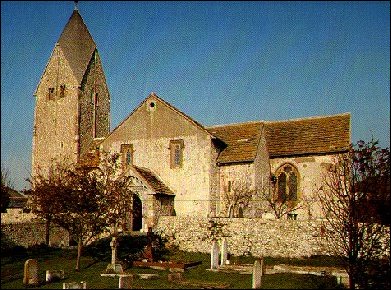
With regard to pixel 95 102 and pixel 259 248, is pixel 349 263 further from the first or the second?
pixel 95 102

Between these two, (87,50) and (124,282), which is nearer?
(124,282)

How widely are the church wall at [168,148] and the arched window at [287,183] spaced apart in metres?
5.98

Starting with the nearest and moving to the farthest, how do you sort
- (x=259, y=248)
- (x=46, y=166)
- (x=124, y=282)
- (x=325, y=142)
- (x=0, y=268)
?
(x=124, y=282), (x=0, y=268), (x=259, y=248), (x=325, y=142), (x=46, y=166)

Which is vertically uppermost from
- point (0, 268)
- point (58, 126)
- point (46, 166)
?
point (58, 126)

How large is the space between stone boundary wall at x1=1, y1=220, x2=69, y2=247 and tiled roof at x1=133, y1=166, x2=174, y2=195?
694 cm

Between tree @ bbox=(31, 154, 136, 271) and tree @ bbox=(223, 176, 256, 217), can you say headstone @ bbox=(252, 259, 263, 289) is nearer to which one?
tree @ bbox=(31, 154, 136, 271)

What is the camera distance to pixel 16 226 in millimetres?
31453

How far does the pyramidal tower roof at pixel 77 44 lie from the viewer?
2024 inches

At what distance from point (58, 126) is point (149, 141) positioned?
1613 centimetres

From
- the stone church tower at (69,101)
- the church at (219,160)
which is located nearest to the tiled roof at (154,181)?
the church at (219,160)

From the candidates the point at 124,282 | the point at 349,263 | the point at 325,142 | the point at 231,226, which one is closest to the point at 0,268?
the point at 124,282

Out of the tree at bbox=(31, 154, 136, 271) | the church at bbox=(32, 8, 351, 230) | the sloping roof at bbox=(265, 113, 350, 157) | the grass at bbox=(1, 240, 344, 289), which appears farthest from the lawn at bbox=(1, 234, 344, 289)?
the sloping roof at bbox=(265, 113, 350, 157)

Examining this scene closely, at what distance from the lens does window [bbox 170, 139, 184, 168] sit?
125 ft

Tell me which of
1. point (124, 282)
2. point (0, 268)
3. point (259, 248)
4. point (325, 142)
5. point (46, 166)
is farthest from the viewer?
point (46, 166)
